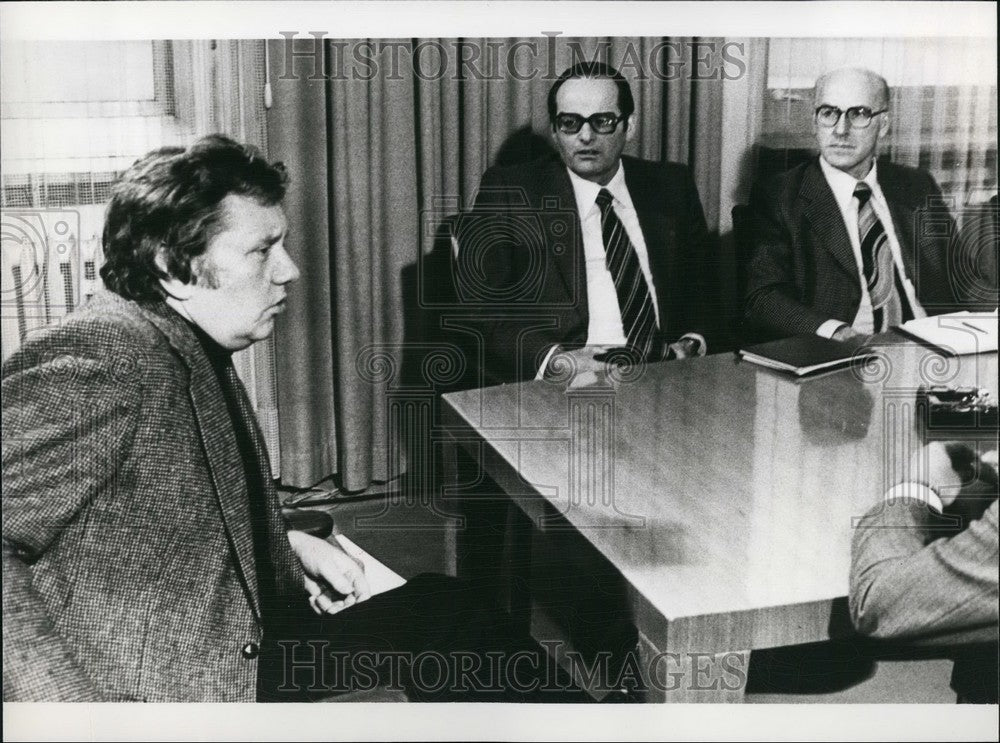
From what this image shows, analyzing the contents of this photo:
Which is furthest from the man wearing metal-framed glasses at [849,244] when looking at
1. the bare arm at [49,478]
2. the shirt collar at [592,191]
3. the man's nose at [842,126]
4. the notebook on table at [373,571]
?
the bare arm at [49,478]

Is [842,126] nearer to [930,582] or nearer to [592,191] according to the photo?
[592,191]

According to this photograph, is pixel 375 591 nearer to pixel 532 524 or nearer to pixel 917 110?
pixel 532 524

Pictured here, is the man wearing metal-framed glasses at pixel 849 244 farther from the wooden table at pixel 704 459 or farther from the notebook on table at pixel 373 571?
the notebook on table at pixel 373 571

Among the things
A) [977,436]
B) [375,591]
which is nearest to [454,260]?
[375,591]

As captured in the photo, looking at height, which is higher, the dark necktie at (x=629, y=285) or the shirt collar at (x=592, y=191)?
the shirt collar at (x=592, y=191)

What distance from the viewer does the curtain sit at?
6.58 ft

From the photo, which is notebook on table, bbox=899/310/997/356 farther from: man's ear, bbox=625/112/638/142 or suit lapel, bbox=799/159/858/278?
man's ear, bbox=625/112/638/142

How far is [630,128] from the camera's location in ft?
6.65

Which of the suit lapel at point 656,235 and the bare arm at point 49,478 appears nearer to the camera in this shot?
the bare arm at point 49,478

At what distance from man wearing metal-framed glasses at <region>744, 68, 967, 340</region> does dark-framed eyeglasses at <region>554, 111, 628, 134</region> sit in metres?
0.31

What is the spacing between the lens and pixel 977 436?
→ 6.75 feet

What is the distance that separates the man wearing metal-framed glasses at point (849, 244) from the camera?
2041 mm

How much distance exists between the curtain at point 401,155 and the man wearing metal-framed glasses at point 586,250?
37 mm

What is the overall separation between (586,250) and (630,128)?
0.25 m
